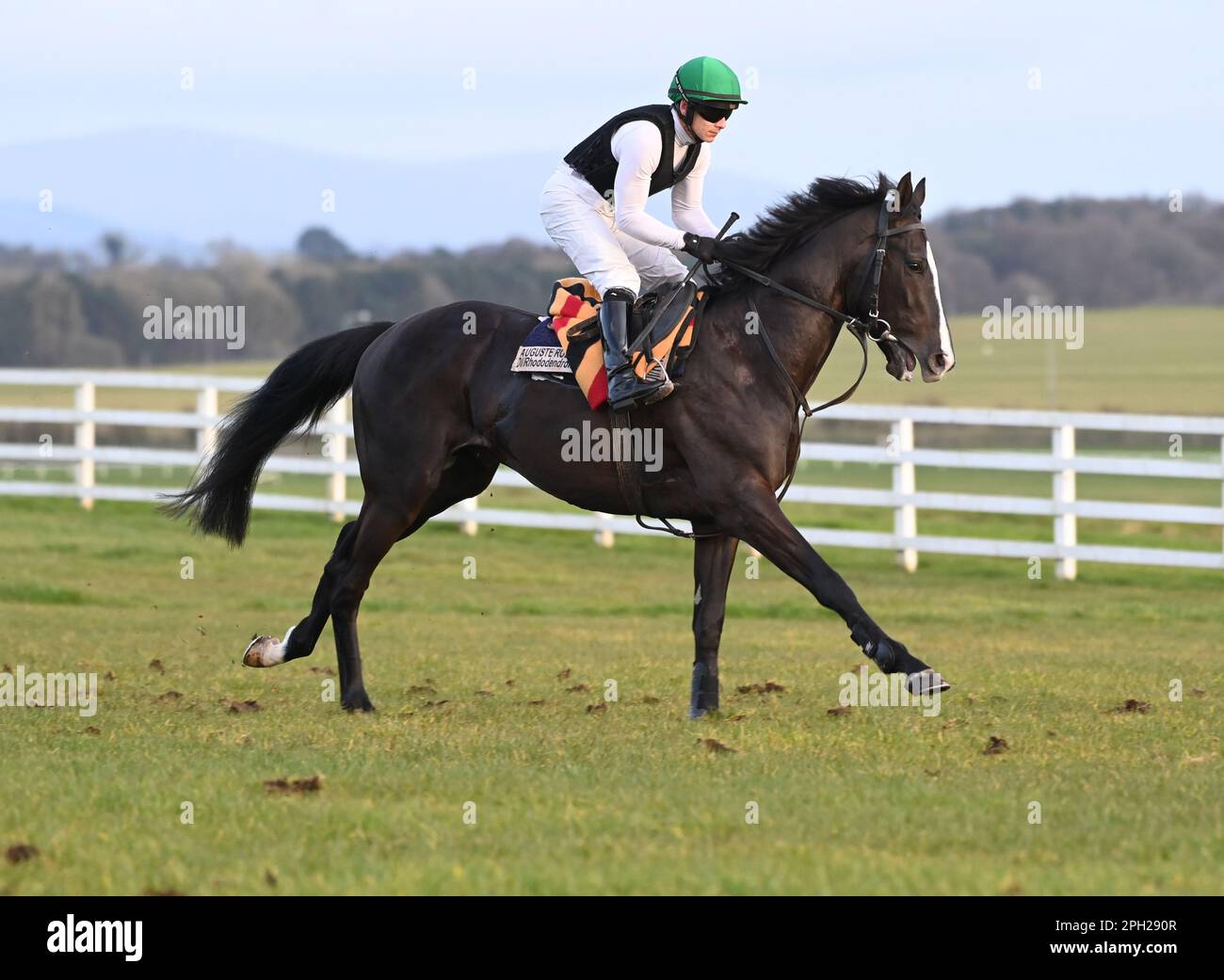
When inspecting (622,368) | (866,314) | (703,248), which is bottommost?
(622,368)

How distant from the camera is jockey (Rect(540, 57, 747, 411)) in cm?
833

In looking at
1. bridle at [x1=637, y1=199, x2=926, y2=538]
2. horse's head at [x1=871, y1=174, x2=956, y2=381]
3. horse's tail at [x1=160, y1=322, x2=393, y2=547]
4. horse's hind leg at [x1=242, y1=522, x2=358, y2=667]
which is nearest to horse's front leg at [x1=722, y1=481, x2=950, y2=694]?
bridle at [x1=637, y1=199, x2=926, y2=538]

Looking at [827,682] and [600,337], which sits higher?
[600,337]

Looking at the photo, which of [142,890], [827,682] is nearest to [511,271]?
[827,682]

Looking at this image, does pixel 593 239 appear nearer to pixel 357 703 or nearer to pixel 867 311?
pixel 867 311

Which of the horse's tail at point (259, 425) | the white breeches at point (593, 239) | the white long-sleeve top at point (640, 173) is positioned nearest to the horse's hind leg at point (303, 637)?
the horse's tail at point (259, 425)

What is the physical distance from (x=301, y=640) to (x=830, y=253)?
331 cm

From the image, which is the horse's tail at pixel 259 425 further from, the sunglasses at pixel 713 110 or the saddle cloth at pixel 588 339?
the sunglasses at pixel 713 110

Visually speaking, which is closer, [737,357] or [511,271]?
[737,357]

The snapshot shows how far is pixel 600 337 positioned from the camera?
28.3 ft

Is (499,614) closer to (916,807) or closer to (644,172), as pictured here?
(644,172)

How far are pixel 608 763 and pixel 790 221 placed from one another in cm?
301

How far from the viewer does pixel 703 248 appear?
8602 millimetres

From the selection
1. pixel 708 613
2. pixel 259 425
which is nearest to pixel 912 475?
pixel 259 425
